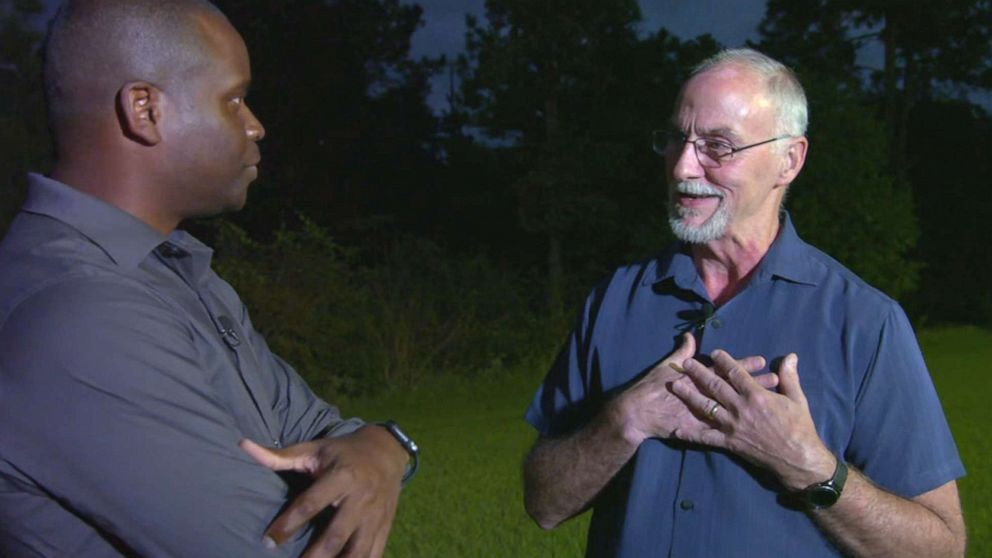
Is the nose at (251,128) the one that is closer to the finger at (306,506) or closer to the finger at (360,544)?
the finger at (306,506)

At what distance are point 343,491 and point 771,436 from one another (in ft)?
4.15

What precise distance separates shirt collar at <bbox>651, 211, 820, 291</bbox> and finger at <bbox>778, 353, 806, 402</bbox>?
0.37 m

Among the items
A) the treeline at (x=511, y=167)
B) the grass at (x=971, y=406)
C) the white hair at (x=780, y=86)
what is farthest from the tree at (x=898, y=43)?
the white hair at (x=780, y=86)

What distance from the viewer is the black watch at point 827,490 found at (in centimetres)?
276

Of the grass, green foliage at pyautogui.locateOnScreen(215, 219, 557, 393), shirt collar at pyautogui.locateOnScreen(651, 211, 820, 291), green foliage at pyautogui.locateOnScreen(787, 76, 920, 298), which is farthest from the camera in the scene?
green foliage at pyautogui.locateOnScreen(787, 76, 920, 298)

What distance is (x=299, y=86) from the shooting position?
78.5ft

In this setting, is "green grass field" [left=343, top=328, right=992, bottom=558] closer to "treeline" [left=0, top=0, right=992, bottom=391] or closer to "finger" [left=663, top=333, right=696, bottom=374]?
"treeline" [left=0, top=0, right=992, bottom=391]

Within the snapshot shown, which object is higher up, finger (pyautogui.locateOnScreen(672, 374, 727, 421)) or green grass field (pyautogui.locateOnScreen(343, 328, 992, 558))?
finger (pyautogui.locateOnScreen(672, 374, 727, 421))

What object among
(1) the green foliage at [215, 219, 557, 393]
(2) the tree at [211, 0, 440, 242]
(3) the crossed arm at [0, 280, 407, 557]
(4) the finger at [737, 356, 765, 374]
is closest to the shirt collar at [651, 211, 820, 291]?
(4) the finger at [737, 356, 765, 374]

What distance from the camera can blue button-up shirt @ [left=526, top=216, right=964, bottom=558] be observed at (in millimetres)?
2871

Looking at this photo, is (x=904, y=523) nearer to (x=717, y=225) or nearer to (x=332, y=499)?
(x=717, y=225)

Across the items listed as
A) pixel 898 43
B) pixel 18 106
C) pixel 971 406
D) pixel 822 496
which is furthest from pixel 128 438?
pixel 898 43

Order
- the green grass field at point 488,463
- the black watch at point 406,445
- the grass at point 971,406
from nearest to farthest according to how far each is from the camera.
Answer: the black watch at point 406,445, the green grass field at point 488,463, the grass at point 971,406

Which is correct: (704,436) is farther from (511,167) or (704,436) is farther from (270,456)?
(511,167)
